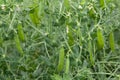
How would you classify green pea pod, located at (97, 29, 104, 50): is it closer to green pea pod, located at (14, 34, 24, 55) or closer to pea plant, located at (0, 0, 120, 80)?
pea plant, located at (0, 0, 120, 80)

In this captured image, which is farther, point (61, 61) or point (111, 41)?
point (111, 41)

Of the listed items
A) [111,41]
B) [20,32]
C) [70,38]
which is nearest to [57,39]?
[70,38]

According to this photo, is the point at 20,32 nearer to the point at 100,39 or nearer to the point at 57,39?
the point at 57,39

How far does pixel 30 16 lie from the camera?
6.71ft

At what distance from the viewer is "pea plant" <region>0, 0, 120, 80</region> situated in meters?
1.99

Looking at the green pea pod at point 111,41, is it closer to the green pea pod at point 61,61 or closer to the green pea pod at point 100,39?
the green pea pod at point 100,39

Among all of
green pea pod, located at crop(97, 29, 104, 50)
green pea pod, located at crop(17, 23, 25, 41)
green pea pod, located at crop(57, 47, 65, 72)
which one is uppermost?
green pea pod, located at crop(17, 23, 25, 41)

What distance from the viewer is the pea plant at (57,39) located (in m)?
1.99

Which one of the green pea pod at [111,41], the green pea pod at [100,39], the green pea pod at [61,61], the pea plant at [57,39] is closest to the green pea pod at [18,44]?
the pea plant at [57,39]

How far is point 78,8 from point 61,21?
0.13 metres

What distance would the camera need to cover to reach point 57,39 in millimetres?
2096

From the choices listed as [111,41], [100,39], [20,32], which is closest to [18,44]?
[20,32]

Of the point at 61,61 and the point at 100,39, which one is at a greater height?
→ the point at 100,39

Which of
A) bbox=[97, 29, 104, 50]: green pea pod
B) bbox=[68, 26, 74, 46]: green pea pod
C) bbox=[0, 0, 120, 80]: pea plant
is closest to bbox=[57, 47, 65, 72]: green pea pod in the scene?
bbox=[0, 0, 120, 80]: pea plant
